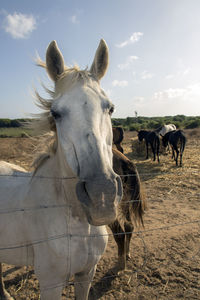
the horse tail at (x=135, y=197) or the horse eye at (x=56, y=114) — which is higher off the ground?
the horse eye at (x=56, y=114)

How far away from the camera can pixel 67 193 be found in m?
1.48

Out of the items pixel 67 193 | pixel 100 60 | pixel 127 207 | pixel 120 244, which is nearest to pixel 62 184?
pixel 67 193

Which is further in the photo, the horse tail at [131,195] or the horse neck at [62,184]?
the horse tail at [131,195]

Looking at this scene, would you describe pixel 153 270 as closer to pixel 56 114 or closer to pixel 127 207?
pixel 127 207

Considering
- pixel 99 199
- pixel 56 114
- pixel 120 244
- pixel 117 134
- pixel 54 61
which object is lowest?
pixel 120 244

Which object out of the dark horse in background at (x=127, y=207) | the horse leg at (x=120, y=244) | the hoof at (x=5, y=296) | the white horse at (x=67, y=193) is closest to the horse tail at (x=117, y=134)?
the dark horse in background at (x=127, y=207)

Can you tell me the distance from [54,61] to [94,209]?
131 cm

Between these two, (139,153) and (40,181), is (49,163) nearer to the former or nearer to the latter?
(40,181)

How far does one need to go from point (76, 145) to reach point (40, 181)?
2.25 ft

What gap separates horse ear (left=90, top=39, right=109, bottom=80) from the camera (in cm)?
168

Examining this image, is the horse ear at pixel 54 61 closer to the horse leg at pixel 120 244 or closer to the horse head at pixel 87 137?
the horse head at pixel 87 137

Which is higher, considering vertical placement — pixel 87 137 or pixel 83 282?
pixel 87 137

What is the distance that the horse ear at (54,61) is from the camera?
5.13 feet

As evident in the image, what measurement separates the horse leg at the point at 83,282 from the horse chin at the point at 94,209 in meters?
0.98
